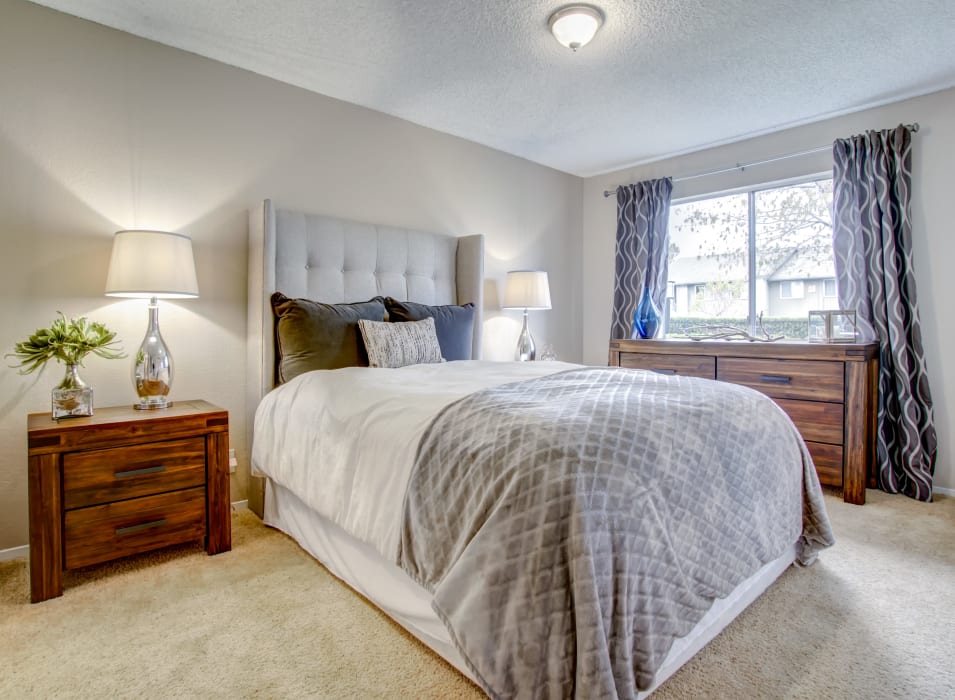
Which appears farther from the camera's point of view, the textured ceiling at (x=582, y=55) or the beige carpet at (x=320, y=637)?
the textured ceiling at (x=582, y=55)

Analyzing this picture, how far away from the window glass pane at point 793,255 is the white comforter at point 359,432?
217cm

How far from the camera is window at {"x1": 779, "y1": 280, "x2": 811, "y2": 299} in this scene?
3.59 meters

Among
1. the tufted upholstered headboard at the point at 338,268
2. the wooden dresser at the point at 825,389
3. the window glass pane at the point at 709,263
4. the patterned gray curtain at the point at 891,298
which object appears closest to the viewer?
the tufted upholstered headboard at the point at 338,268

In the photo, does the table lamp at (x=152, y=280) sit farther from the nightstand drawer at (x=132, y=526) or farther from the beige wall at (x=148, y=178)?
the nightstand drawer at (x=132, y=526)

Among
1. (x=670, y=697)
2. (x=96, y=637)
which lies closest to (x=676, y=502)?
(x=670, y=697)

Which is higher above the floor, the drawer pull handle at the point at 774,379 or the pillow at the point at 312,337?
the pillow at the point at 312,337

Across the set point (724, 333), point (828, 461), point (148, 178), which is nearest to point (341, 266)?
point (148, 178)

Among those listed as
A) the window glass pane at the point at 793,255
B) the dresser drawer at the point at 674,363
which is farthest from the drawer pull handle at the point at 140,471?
the window glass pane at the point at 793,255

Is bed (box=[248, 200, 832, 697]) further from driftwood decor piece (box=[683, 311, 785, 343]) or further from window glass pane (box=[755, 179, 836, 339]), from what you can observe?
window glass pane (box=[755, 179, 836, 339])

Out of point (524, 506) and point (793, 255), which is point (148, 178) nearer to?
point (524, 506)

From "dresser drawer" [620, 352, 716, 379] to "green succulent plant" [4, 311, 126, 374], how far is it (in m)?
3.10

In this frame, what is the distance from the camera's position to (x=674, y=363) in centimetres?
356

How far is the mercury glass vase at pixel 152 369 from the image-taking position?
7.20 feet

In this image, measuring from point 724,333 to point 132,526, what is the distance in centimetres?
369
